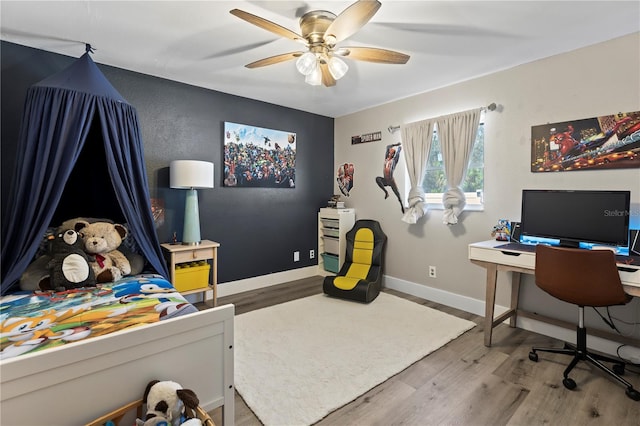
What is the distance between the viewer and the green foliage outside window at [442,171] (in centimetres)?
323

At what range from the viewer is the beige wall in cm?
239

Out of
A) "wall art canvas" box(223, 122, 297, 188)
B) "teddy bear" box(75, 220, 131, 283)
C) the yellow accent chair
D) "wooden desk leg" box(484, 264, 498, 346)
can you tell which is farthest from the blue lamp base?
"wooden desk leg" box(484, 264, 498, 346)

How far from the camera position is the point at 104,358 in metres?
1.20

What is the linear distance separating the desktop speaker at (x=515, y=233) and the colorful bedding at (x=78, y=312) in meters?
2.77

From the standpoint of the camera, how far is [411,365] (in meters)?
2.24

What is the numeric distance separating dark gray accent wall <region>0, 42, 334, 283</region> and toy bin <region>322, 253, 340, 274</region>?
23 centimetres

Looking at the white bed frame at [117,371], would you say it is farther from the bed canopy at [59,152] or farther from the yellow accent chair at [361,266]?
the yellow accent chair at [361,266]

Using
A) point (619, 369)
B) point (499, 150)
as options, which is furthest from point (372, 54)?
point (619, 369)

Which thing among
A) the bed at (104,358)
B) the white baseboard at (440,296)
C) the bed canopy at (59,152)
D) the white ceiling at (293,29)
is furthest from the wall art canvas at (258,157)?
the bed at (104,358)

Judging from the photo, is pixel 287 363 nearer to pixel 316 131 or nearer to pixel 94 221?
pixel 94 221

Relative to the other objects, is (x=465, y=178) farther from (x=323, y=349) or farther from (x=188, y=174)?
(x=188, y=174)

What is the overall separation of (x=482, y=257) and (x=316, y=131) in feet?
9.88

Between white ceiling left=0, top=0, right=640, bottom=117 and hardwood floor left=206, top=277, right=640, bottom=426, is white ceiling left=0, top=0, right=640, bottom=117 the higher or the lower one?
the higher one

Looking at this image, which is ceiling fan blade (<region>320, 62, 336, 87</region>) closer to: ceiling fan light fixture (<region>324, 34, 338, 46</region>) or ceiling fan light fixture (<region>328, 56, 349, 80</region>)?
ceiling fan light fixture (<region>328, 56, 349, 80</region>)
